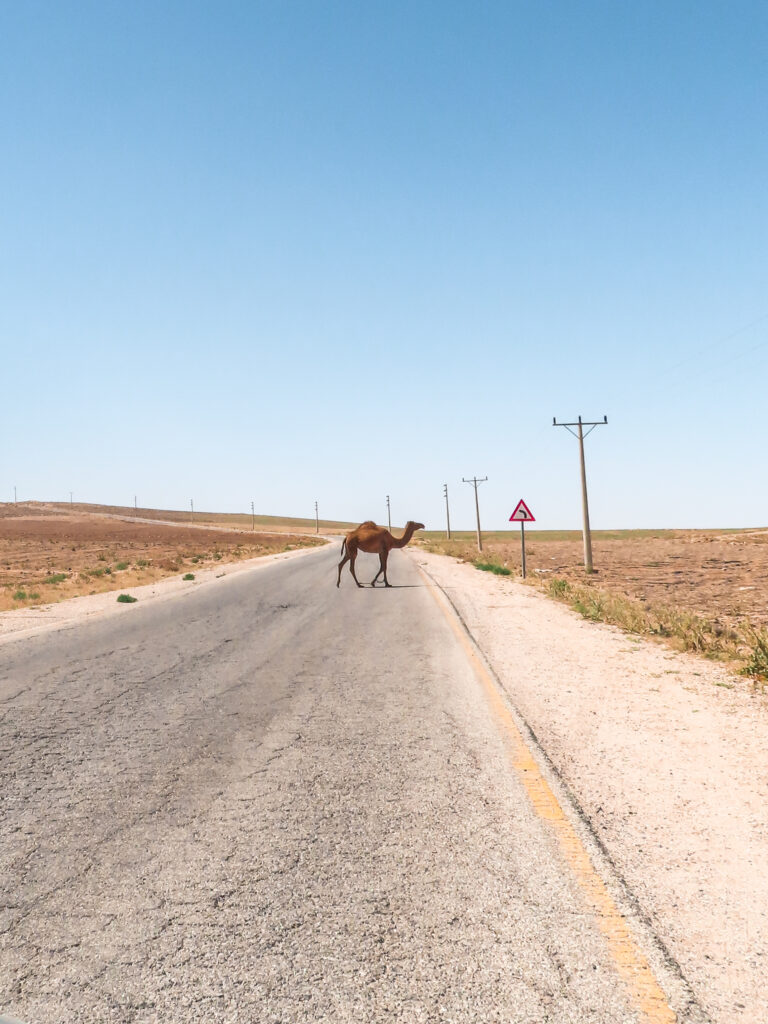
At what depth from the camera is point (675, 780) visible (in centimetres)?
538

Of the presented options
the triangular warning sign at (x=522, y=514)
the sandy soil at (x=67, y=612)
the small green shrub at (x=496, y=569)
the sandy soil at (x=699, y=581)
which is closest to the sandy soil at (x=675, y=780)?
the sandy soil at (x=699, y=581)

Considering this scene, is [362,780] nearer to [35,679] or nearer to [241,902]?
[241,902]

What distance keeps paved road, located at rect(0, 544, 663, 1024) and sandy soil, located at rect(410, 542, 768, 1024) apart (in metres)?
0.43

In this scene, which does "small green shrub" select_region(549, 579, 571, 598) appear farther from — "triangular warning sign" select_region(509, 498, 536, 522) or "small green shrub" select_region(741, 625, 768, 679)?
"small green shrub" select_region(741, 625, 768, 679)

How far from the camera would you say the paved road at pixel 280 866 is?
9.33ft

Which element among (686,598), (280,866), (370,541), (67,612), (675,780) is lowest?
(686,598)

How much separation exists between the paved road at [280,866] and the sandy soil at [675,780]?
425mm

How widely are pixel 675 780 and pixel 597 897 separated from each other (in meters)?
2.10

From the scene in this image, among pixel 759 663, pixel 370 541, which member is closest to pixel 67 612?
pixel 370 541

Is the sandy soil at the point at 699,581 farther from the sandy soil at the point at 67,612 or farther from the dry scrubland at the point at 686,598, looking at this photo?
the sandy soil at the point at 67,612

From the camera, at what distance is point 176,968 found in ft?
9.82

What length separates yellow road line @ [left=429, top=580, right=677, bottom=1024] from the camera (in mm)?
2797

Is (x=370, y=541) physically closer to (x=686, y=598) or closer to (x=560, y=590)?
(x=560, y=590)

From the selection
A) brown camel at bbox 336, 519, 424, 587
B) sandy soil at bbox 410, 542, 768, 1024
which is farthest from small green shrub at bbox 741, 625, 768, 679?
brown camel at bbox 336, 519, 424, 587
